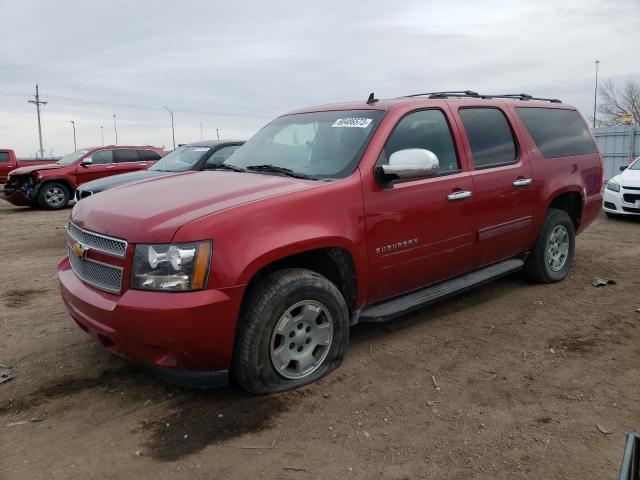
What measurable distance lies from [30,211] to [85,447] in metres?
13.6

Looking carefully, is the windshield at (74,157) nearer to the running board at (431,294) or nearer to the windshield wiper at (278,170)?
the windshield wiper at (278,170)

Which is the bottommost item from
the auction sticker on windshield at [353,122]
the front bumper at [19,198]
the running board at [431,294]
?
the running board at [431,294]

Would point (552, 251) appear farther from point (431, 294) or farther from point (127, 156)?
point (127, 156)

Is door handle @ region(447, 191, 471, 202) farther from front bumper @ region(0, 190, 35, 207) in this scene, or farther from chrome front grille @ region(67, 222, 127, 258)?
front bumper @ region(0, 190, 35, 207)

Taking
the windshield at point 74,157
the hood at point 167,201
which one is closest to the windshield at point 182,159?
the hood at point 167,201

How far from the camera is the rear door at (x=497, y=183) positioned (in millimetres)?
4504

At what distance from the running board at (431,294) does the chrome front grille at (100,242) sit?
1.66 meters

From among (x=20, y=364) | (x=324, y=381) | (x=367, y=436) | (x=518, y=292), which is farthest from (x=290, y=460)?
(x=518, y=292)

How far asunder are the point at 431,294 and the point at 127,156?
42.5ft

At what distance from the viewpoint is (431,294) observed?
4.23m

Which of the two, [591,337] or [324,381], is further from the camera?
[591,337]

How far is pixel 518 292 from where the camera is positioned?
17.8ft

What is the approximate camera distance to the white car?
1027cm

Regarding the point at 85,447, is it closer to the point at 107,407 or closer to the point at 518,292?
the point at 107,407
